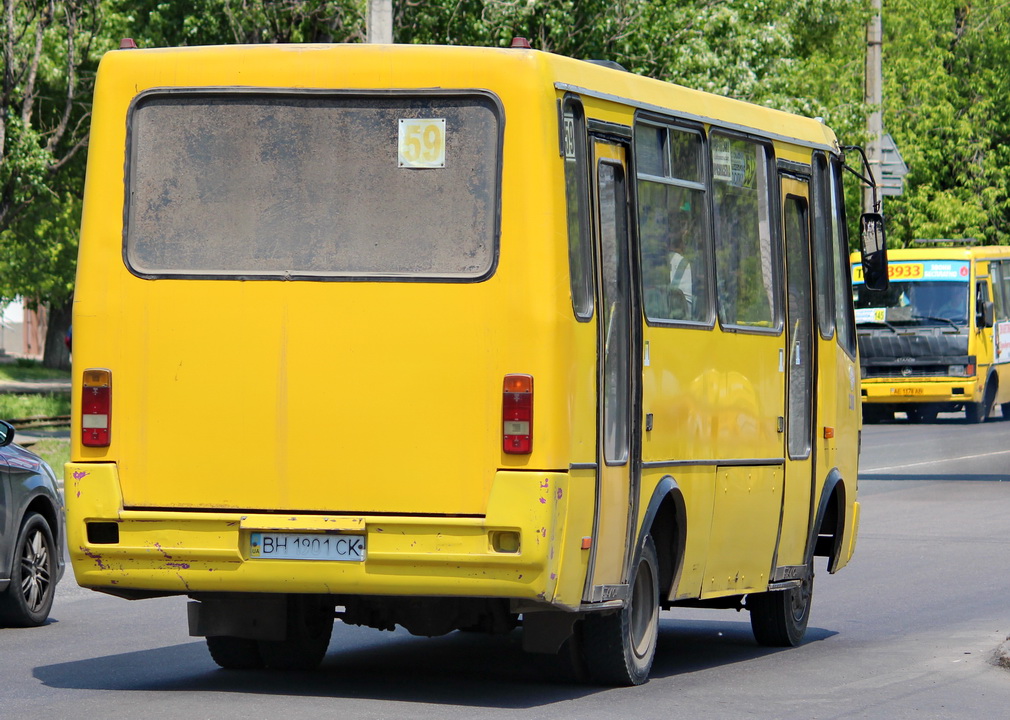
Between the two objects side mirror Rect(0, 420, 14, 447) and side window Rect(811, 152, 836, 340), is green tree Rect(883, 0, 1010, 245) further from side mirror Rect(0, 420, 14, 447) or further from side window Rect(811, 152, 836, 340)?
side mirror Rect(0, 420, 14, 447)

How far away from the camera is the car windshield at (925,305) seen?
3550cm

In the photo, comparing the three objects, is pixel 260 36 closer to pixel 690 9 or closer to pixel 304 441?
pixel 690 9

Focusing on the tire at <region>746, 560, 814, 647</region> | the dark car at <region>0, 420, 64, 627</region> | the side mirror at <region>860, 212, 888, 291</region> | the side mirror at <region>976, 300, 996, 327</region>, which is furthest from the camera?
the side mirror at <region>976, 300, 996, 327</region>

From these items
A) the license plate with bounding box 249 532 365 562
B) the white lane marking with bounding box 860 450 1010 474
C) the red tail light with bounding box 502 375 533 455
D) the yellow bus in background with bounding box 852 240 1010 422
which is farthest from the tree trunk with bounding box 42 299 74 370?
the red tail light with bounding box 502 375 533 455

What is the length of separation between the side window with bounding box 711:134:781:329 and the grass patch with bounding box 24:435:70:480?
14039 mm

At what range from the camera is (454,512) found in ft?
26.5

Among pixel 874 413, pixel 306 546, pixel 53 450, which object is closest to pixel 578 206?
pixel 306 546

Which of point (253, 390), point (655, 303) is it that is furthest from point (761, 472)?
point (253, 390)

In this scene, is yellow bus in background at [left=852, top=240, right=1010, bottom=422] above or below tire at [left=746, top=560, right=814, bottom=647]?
above

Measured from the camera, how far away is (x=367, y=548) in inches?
319

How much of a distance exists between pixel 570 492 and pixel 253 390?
1.39 metres

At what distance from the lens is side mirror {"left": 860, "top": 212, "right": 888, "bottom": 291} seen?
38.9 feet

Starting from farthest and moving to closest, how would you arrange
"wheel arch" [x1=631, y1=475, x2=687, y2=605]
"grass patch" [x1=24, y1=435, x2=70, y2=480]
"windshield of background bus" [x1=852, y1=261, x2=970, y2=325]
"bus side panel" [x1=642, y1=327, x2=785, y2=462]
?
"windshield of background bus" [x1=852, y1=261, x2=970, y2=325], "grass patch" [x1=24, y1=435, x2=70, y2=480], "wheel arch" [x1=631, y1=475, x2=687, y2=605], "bus side panel" [x1=642, y1=327, x2=785, y2=462]

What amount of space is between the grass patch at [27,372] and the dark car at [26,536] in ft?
128
